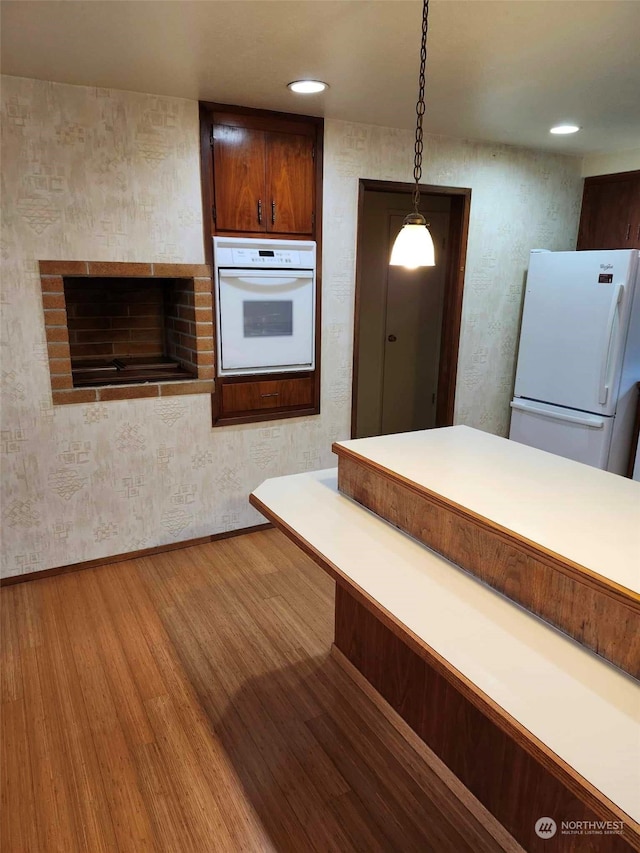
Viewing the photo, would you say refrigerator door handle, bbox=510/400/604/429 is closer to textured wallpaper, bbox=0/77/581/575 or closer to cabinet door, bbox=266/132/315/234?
textured wallpaper, bbox=0/77/581/575

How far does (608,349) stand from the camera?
11.6 feet

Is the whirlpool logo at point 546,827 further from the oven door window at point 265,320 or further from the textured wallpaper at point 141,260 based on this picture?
the oven door window at point 265,320

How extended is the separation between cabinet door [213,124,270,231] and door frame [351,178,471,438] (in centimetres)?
65

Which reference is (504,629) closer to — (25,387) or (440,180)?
(25,387)

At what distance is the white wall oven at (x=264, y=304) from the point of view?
9.99ft

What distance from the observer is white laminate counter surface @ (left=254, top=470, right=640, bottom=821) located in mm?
979

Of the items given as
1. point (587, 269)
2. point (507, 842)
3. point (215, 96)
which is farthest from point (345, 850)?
point (587, 269)

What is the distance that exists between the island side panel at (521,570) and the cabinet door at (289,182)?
1.77 m

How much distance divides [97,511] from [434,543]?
79.0 inches

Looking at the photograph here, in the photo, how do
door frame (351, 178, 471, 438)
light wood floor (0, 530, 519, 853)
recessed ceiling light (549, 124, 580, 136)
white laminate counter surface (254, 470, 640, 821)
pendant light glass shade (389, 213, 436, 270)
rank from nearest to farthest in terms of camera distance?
white laminate counter surface (254, 470, 640, 821), light wood floor (0, 530, 519, 853), pendant light glass shade (389, 213, 436, 270), recessed ceiling light (549, 124, 580, 136), door frame (351, 178, 471, 438)

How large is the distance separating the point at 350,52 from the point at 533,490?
1.76 metres

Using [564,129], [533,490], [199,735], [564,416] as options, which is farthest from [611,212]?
[199,735]

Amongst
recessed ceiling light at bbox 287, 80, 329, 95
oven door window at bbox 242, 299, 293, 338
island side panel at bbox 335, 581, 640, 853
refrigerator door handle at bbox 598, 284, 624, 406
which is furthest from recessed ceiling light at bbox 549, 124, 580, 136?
island side panel at bbox 335, 581, 640, 853

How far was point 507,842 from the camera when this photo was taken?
5.17 ft
